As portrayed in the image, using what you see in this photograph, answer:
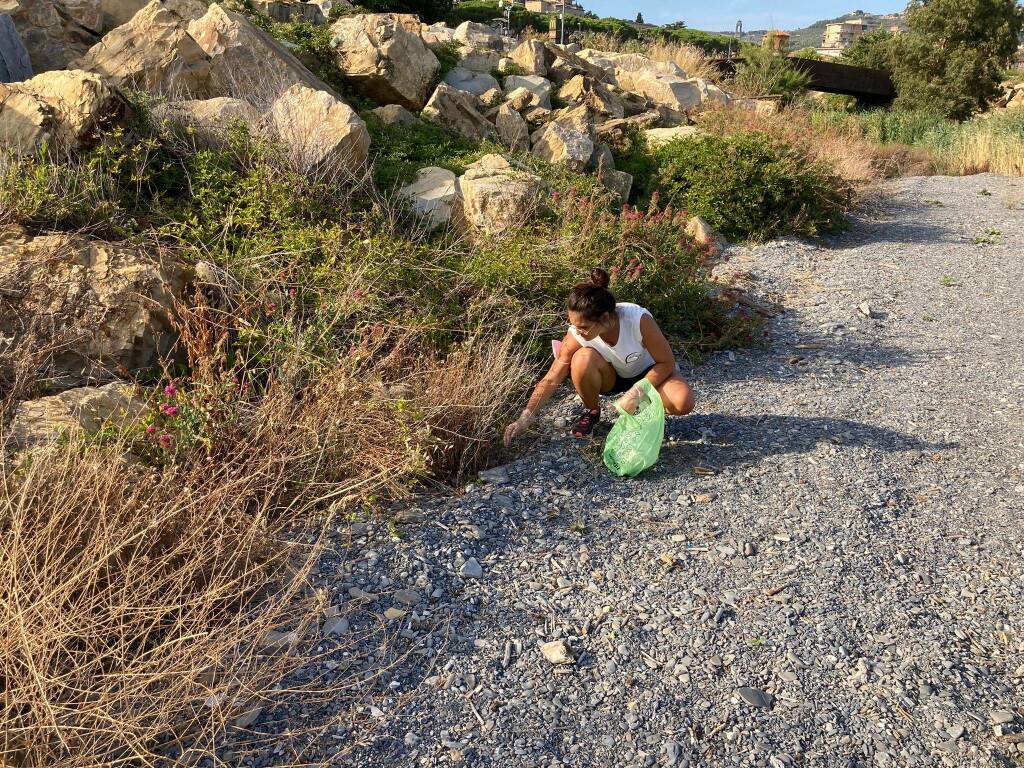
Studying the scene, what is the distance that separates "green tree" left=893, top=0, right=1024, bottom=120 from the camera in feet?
54.8

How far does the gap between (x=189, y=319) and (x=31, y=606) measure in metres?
2.17

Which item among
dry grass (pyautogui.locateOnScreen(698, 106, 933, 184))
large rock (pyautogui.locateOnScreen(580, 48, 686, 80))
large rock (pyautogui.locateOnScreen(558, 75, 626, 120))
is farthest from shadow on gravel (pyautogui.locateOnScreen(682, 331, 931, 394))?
large rock (pyautogui.locateOnScreen(580, 48, 686, 80))

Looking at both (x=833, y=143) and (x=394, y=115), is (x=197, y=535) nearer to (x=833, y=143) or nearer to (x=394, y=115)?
(x=394, y=115)

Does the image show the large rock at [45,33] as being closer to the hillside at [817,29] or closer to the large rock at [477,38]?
the large rock at [477,38]

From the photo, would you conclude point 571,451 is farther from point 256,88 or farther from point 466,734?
point 256,88

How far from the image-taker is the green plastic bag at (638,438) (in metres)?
3.76

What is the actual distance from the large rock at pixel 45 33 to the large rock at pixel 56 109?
186cm

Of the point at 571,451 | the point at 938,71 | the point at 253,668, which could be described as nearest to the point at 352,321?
the point at 571,451

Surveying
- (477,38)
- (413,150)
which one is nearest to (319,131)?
(413,150)

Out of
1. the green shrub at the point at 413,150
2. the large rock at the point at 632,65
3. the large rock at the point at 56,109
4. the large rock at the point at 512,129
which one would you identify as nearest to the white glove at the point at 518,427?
the green shrub at the point at 413,150

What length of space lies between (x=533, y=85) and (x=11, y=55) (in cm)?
569

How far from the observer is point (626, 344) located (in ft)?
13.5

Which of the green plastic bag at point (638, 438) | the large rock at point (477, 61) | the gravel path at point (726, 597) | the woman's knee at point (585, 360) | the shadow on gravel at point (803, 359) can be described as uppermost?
the large rock at point (477, 61)

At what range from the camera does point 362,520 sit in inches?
133
